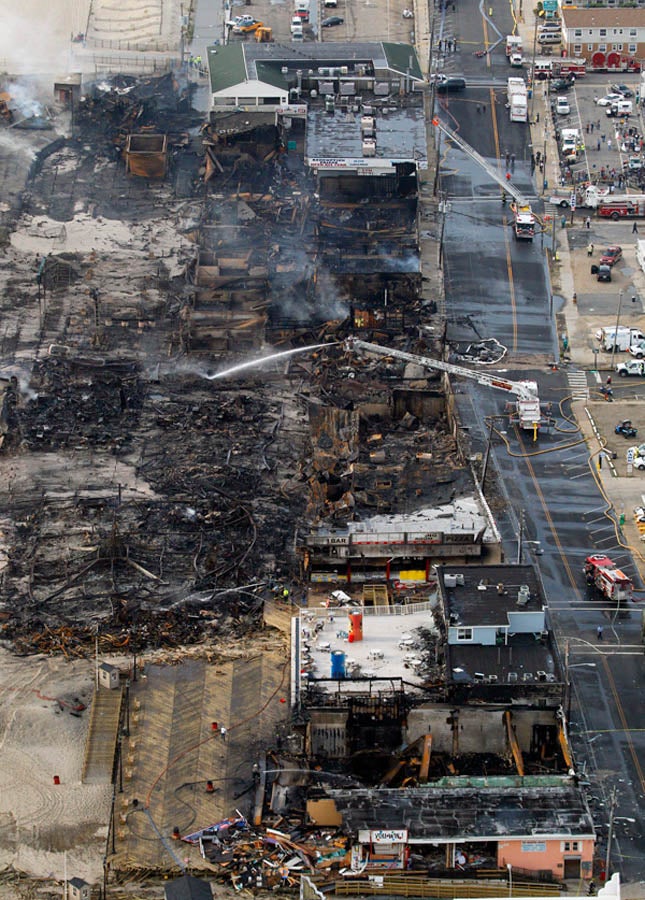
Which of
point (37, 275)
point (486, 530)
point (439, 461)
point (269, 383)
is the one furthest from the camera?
point (37, 275)

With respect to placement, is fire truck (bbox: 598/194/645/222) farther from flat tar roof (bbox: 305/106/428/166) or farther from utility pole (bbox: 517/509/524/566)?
utility pole (bbox: 517/509/524/566)

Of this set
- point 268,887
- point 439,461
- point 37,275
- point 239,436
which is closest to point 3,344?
point 37,275

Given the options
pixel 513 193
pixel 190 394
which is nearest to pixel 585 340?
pixel 513 193

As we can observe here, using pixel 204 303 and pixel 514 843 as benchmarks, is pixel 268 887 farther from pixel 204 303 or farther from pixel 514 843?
pixel 204 303

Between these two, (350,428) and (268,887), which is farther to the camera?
(350,428)

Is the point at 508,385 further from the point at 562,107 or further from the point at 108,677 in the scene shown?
the point at 562,107

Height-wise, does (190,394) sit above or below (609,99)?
above
